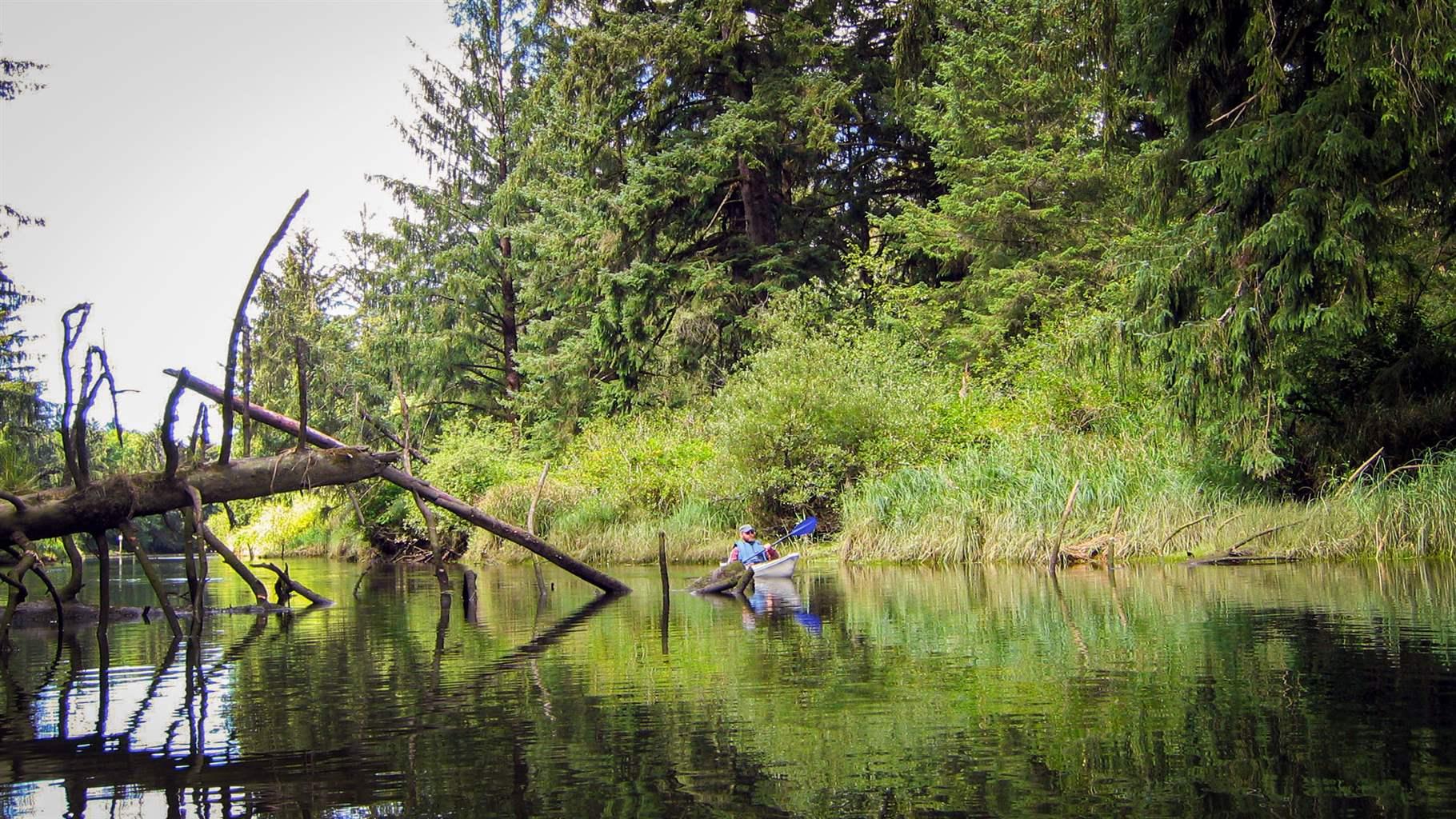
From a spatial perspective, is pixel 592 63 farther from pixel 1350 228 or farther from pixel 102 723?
pixel 102 723

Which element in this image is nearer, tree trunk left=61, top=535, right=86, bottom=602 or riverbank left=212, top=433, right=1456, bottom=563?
tree trunk left=61, top=535, right=86, bottom=602

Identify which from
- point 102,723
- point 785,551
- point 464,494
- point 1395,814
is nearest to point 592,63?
point 464,494

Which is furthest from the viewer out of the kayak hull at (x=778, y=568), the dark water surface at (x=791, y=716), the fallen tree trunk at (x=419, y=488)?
the kayak hull at (x=778, y=568)

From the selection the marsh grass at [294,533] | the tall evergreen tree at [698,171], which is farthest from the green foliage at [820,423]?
the marsh grass at [294,533]

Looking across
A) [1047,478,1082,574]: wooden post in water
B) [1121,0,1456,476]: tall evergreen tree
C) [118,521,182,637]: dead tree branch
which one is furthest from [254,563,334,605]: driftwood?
[1121,0,1456,476]: tall evergreen tree

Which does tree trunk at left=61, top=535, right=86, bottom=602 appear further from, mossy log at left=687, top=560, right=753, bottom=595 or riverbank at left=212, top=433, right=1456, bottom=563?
riverbank at left=212, top=433, right=1456, bottom=563

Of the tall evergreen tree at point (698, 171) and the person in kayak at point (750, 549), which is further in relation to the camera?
the tall evergreen tree at point (698, 171)

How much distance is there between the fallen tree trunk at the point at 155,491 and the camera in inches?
446

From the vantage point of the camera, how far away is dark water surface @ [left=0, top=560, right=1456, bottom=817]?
4738 millimetres

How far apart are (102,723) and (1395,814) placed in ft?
22.1

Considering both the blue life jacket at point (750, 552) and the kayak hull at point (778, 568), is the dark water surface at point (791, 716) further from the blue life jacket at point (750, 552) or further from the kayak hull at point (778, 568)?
the blue life jacket at point (750, 552)

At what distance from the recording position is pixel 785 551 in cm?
2558

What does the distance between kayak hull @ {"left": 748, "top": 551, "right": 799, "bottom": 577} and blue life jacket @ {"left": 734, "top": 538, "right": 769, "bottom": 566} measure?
3.10 feet

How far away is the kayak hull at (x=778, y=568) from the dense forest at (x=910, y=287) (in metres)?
3.03
